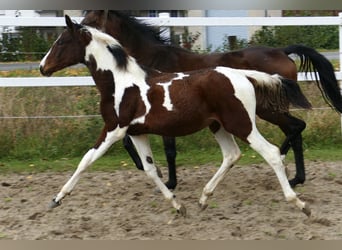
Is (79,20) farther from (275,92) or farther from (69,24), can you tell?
(275,92)

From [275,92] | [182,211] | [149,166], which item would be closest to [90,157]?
[149,166]

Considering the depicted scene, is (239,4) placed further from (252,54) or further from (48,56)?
(48,56)

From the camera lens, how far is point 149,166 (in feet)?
16.3

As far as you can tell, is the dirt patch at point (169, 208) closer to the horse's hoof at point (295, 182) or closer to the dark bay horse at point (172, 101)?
the horse's hoof at point (295, 182)

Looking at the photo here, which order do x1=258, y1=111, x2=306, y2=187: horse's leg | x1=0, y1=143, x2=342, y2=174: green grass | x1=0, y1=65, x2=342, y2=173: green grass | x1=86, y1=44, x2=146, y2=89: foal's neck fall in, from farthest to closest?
x1=0, y1=65, x2=342, y2=173: green grass → x1=0, y1=143, x2=342, y2=174: green grass → x1=258, y1=111, x2=306, y2=187: horse's leg → x1=86, y1=44, x2=146, y2=89: foal's neck

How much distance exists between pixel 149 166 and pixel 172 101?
660 millimetres

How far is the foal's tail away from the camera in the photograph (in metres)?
4.76

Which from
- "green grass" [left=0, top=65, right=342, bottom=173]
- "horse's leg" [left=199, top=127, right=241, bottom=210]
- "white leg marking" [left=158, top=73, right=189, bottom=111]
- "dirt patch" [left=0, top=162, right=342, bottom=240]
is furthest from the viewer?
"green grass" [left=0, top=65, right=342, bottom=173]

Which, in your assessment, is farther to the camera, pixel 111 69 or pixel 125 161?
pixel 125 161

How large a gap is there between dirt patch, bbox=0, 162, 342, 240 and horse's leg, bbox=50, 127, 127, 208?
0.92ft

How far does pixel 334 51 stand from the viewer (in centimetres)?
909

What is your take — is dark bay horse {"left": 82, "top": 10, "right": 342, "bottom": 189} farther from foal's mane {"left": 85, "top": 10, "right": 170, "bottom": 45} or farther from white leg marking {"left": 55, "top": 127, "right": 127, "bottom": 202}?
white leg marking {"left": 55, "top": 127, "right": 127, "bottom": 202}

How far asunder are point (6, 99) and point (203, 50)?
3127 mm

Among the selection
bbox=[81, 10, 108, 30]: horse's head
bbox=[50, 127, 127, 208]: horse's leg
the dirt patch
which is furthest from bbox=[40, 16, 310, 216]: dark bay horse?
bbox=[81, 10, 108, 30]: horse's head
